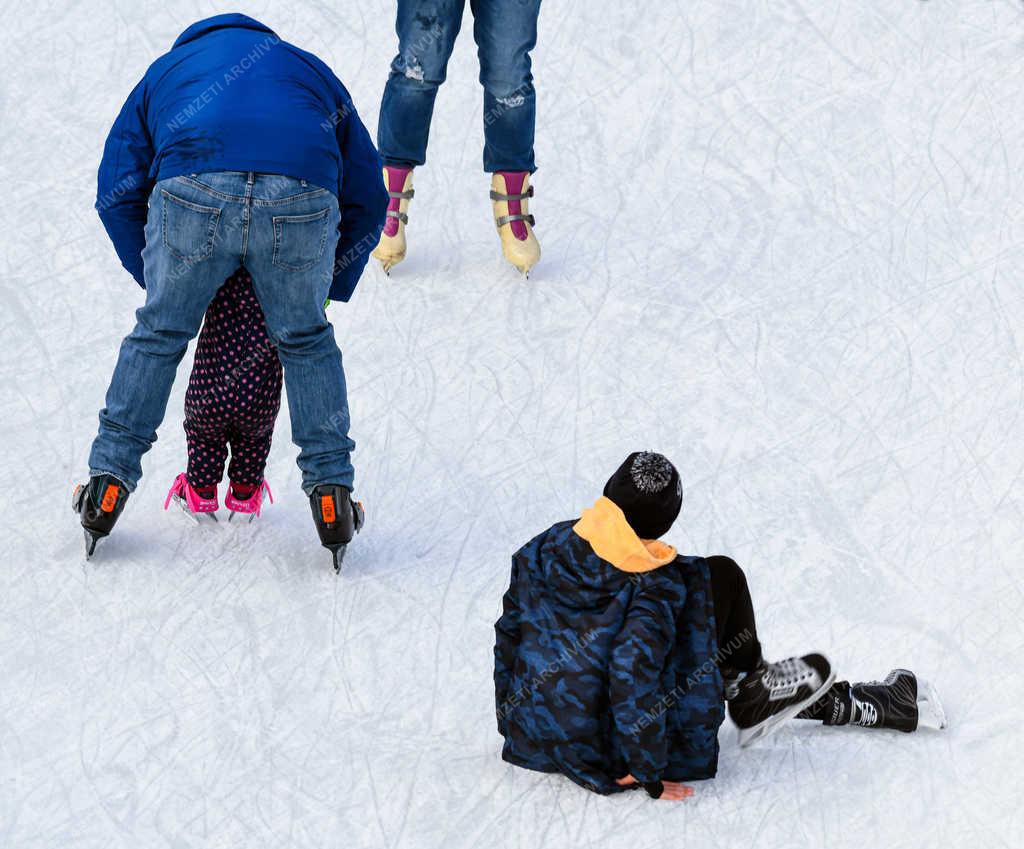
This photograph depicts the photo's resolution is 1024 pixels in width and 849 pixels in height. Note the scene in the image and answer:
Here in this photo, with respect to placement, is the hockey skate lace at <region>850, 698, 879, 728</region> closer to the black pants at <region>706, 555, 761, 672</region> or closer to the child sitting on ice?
the child sitting on ice

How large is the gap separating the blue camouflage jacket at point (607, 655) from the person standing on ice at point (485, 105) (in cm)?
218

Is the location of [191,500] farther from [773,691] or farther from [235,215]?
[773,691]

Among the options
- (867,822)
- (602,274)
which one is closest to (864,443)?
(602,274)

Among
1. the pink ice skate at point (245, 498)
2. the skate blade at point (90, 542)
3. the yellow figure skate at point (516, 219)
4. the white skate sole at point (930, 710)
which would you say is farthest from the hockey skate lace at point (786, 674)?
the yellow figure skate at point (516, 219)

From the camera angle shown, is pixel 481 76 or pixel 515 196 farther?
pixel 515 196

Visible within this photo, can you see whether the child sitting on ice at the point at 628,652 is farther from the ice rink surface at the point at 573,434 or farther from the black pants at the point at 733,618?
the ice rink surface at the point at 573,434

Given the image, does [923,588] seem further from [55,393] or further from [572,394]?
[55,393]

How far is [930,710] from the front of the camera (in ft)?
11.8

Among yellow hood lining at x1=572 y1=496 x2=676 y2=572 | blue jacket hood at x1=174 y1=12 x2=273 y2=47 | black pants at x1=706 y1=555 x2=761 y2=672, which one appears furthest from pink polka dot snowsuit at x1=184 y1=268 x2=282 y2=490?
black pants at x1=706 y1=555 x2=761 y2=672

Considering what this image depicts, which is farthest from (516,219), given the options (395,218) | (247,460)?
(247,460)

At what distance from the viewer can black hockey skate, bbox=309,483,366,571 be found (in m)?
3.92

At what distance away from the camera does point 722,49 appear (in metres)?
6.35

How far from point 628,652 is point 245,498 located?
142 centimetres

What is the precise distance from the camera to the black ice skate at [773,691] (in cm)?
336
